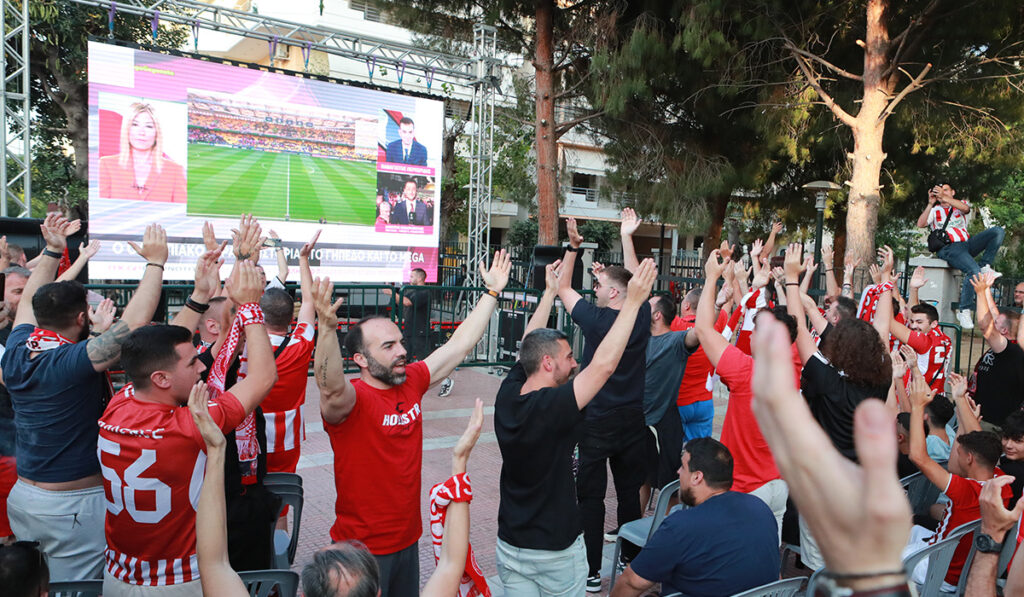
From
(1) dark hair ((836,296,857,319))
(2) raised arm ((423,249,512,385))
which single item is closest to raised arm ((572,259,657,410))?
(2) raised arm ((423,249,512,385))

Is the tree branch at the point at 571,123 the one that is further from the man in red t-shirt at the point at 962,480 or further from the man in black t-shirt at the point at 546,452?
the man in black t-shirt at the point at 546,452

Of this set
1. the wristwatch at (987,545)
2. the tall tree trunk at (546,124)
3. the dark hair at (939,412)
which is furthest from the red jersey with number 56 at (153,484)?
the tall tree trunk at (546,124)

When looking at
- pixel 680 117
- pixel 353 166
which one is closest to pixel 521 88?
pixel 680 117

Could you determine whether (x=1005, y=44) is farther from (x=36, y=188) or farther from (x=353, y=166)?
(x=36, y=188)

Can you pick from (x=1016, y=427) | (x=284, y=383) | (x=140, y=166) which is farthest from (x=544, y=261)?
(x=1016, y=427)

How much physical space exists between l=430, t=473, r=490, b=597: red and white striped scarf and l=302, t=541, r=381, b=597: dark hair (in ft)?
0.99

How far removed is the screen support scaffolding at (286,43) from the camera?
923cm

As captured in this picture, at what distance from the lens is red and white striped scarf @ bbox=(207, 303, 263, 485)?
2.66 metres

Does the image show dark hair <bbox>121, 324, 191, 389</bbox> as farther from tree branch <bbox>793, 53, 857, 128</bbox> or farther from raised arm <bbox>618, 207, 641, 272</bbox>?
tree branch <bbox>793, 53, 857, 128</bbox>

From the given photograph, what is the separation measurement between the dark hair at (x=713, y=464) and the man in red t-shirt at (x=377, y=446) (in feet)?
4.11

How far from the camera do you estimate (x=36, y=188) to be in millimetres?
18375

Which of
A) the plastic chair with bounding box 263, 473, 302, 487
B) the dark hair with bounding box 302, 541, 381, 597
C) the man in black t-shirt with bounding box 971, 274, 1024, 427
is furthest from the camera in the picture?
the man in black t-shirt with bounding box 971, 274, 1024, 427

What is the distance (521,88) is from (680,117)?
3.65 metres

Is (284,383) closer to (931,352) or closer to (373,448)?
(373,448)
